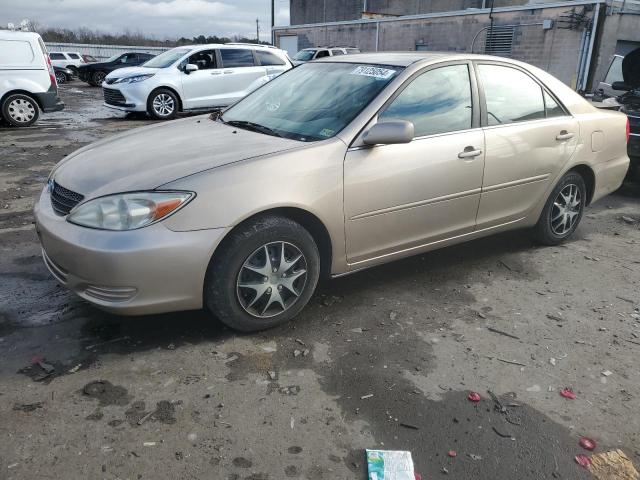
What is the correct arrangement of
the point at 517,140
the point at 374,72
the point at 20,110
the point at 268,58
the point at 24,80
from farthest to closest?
1. the point at 268,58
2. the point at 20,110
3. the point at 24,80
4. the point at 517,140
5. the point at 374,72

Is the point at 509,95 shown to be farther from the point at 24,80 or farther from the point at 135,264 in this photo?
the point at 24,80

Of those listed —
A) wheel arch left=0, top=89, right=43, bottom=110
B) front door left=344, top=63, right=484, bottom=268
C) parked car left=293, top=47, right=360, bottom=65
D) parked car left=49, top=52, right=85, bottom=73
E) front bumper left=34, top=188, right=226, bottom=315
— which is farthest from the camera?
parked car left=49, top=52, right=85, bottom=73

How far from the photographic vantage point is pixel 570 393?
9.16 feet

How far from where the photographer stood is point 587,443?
2438mm

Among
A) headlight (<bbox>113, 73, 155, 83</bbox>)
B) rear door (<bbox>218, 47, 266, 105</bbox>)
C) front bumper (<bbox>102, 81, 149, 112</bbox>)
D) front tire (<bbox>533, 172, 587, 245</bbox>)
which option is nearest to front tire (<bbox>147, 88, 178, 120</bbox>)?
front bumper (<bbox>102, 81, 149, 112</bbox>)

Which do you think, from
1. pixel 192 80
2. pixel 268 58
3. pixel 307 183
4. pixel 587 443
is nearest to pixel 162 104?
pixel 192 80

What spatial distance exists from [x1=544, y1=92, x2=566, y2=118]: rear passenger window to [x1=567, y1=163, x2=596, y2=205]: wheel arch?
0.51 m

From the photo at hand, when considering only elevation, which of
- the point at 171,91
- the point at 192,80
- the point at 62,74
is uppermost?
the point at 192,80

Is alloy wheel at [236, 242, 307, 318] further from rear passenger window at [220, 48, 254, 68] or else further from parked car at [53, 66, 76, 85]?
parked car at [53, 66, 76, 85]

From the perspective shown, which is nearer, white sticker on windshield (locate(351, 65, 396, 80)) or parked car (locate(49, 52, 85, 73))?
white sticker on windshield (locate(351, 65, 396, 80))

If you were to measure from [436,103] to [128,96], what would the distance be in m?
10.5

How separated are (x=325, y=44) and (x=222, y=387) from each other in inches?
1213

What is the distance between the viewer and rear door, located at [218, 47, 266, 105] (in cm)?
1265

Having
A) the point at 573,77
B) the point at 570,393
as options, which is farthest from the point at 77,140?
the point at 573,77
